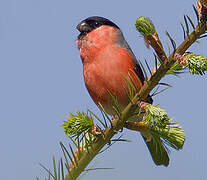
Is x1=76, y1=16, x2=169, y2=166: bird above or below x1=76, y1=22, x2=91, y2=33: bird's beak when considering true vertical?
below

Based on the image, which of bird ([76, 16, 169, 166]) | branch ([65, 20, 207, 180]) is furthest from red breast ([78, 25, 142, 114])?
branch ([65, 20, 207, 180])

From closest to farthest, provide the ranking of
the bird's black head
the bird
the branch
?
the branch, the bird, the bird's black head

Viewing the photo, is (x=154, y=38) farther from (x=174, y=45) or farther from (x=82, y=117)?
(x=82, y=117)

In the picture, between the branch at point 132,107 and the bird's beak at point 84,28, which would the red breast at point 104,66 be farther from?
the branch at point 132,107

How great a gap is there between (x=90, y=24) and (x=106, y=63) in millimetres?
722

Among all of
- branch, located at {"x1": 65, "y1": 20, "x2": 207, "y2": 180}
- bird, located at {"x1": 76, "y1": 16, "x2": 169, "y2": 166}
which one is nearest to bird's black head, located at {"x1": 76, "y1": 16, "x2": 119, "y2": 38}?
bird, located at {"x1": 76, "y1": 16, "x2": 169, "y2": 166}

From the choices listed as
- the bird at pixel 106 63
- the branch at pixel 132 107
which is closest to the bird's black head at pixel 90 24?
the bird at pixel 106 63

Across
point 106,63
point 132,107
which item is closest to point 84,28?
point 106,63

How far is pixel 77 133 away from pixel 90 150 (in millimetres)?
122

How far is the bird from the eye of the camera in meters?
2.81

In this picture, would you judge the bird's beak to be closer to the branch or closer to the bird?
the bird

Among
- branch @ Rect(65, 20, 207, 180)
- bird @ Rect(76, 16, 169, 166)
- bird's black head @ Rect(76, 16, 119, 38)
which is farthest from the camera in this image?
bird's black head @ Rect(76, 16, 119, 38)

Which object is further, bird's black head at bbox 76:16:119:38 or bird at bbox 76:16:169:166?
bird's black head at bbox 76:16:119:38

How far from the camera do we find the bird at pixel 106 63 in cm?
281
